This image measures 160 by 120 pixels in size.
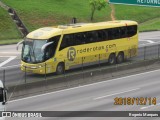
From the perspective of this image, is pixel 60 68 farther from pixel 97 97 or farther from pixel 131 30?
pixel 131 30

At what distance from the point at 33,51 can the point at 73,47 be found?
3.28 meters

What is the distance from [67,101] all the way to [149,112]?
4923mm

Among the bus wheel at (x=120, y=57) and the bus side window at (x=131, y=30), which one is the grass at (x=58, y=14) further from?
the bus wheel at (x=120, y=57)

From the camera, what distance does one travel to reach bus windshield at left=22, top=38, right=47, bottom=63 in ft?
95.9

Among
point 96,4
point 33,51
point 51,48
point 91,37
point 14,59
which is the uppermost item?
point 96,4

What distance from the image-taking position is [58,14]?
225 ft

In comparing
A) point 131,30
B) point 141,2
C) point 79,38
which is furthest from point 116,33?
point 141,2

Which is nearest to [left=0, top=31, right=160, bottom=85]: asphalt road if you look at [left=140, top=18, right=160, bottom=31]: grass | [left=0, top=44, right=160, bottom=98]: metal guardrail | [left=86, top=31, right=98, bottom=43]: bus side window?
[left=0, top=44, right=160, bottom=98]: metal guardrail

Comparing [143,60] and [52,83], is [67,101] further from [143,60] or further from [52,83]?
[143,60]

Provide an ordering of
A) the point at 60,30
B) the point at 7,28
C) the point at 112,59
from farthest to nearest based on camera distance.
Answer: the point at 7,28 → the point at 112,59 → the point at 60,30

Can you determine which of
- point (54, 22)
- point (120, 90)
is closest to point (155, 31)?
point (54, 22)

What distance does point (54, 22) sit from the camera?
6525cm

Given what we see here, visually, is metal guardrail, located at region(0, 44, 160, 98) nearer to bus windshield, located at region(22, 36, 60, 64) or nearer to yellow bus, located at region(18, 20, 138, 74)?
yellow bus, located at region(18, 20, 138, 74)

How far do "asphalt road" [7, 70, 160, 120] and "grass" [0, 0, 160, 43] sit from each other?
106 feet
